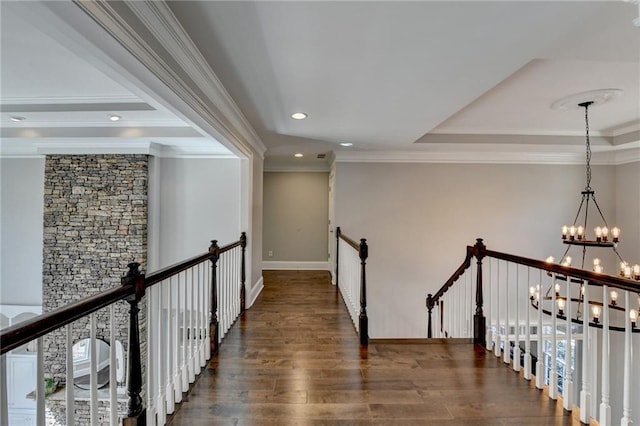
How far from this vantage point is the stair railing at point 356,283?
10.6 feet

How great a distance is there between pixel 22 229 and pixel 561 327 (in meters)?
9.30

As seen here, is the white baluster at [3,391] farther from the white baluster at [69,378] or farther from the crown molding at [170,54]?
the crown molding at [170,54]

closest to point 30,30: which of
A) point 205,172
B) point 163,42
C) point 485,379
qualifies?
point 163,42

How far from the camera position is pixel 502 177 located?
5.70 metres

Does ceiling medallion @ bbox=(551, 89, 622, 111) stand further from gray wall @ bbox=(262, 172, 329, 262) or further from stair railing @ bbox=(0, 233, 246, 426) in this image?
gray wall @ bbox=(262, 172, 329, 262)

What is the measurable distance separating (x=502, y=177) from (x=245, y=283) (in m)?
4.78

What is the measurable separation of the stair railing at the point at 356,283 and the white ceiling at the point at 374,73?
151 cm

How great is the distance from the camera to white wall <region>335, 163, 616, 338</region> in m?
5.70

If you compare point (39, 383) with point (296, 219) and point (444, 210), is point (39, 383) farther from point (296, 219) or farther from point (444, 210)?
point (296, 219)

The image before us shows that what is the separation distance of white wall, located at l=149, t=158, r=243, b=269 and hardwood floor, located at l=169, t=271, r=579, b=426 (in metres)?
2.21

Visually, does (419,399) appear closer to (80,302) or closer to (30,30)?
(80,302)

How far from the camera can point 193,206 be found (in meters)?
5.32

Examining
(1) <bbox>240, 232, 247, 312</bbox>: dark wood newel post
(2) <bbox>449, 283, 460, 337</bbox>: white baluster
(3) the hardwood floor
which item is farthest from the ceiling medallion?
(1) <bbox>240, 232, 247, 312</bbox>: dark wood newel post

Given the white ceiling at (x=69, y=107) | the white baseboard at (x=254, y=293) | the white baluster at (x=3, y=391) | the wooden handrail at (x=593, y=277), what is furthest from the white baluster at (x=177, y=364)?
the wooden handrail at (x=593, y=277)
